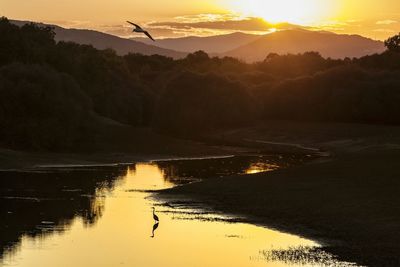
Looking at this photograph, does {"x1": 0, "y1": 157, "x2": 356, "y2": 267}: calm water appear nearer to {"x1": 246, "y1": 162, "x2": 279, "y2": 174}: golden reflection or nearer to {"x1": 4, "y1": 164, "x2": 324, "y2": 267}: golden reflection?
{"x1": 4, "y1": 164, "x2": 324, "y2": 267}: golden reflection

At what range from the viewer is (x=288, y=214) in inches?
1672

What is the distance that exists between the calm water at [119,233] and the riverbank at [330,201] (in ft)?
5.33

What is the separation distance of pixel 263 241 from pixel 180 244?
354 cm

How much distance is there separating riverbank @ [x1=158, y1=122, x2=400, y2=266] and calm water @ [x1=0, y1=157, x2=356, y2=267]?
5.33 ft

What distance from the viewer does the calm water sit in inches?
1265

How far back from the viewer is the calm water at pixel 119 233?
32.1 meters

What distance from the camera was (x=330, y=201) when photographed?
4456cm

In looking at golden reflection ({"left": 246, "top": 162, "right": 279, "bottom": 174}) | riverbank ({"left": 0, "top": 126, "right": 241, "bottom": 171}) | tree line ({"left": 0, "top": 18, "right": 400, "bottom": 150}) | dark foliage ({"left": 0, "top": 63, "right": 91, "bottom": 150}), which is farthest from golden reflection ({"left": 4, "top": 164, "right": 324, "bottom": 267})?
tree line ({"left": 0, "top": 18, "right": 400, "bottom": 150})

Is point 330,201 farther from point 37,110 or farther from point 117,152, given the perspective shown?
point 37,110

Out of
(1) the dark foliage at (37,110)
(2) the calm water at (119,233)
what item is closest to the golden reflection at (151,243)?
(2) the calm water at (119,233)

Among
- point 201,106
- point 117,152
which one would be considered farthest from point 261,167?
point 201,106

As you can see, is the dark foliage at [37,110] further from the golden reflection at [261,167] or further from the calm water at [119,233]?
the calm water at [119,233]

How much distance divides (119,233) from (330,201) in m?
12.4

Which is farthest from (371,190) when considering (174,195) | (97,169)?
(97,169)
